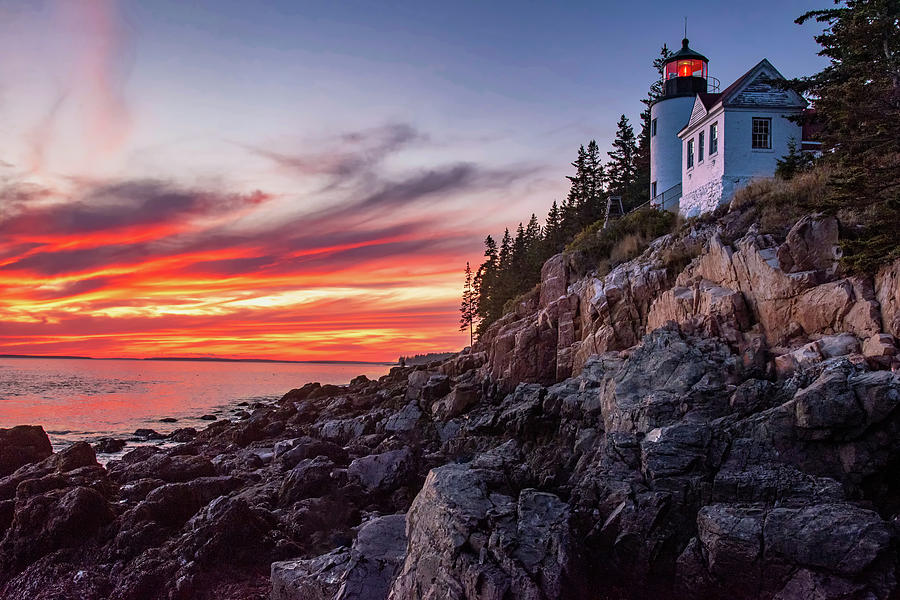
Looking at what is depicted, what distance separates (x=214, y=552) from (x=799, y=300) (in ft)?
54.3

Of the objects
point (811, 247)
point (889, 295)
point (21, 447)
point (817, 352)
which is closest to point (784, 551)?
point (817, 352)

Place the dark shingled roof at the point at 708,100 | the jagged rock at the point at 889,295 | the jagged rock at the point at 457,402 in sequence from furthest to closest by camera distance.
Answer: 1. the dark shingled roof at the point at 708,100
2. the jagged rock at the point at 457,402
3. the jagged rock at the point at 889,295

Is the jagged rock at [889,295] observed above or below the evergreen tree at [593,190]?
below

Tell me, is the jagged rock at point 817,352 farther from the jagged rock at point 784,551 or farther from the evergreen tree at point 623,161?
the evergreen tree at point 623,161

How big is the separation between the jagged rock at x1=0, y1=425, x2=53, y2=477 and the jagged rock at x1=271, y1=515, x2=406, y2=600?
19368mm

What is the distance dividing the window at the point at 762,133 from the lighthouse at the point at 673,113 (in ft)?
22.6

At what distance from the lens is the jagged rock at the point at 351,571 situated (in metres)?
10.5

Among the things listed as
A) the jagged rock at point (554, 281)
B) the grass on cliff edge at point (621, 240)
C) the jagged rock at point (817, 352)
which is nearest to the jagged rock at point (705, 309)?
the jagged rock at point (817, 352)

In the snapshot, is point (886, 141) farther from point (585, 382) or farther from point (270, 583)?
point (270, 583)

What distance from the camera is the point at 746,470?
1127 centimetres

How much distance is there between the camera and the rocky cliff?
9.77 m

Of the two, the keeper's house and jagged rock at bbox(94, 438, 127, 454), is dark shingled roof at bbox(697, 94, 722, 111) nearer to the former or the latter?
the keeper's house

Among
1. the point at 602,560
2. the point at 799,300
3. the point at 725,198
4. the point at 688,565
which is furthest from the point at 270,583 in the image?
the point at 725,198

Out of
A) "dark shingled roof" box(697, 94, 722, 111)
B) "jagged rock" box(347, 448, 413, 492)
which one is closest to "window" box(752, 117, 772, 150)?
"dark shingled roof" box(697, 94, 722, 111)
